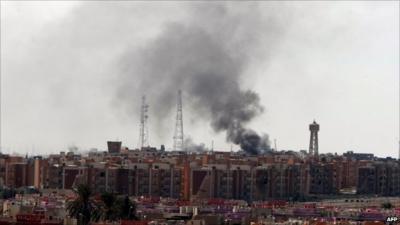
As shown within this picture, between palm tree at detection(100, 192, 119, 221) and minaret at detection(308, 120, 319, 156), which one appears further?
minaret at detection(308, 120, 319, 156)

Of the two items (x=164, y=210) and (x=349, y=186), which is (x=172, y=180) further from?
(x=164, y=210)

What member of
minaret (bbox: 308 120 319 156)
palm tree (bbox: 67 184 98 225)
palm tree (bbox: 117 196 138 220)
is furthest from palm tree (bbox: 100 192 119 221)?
minaret (bbox: 308 120 319 156)

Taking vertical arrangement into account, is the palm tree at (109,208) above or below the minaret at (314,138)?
below

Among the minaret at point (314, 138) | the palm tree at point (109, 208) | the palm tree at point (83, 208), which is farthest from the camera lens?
the minaret at point (314, 138)

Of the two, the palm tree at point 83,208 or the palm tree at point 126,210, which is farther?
the palm tree at point 126,210

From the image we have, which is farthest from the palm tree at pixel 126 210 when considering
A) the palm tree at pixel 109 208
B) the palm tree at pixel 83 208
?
the palm tree at pixel 83 208

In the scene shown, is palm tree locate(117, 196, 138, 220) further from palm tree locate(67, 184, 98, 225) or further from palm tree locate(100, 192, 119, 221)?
palm tree locate(67, 184, 98, 225)

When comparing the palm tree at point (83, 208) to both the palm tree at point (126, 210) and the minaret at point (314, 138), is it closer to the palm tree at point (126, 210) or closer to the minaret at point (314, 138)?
the palm tree at point (126, 210)

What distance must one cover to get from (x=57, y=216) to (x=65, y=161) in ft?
186

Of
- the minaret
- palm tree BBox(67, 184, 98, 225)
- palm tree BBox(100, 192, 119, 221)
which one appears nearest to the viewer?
palm tree BBox(67, 184, 98, 225)

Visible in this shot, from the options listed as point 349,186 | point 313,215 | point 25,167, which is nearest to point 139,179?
point 25,167

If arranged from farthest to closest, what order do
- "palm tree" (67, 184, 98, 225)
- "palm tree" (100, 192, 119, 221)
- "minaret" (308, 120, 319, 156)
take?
"minaret" (308, 120, 319, 156) < "palm tree" (100, 192, 119, 221) < "palm tree" (67, 184, 98, 225)

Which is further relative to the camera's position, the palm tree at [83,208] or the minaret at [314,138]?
the minaret at [314,138]

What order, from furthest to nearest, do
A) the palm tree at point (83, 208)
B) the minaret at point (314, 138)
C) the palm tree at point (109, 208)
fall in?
the minaret at point (314, 138) → the palm tree at point (109, 208) → the palm tree at point (83, 208)
